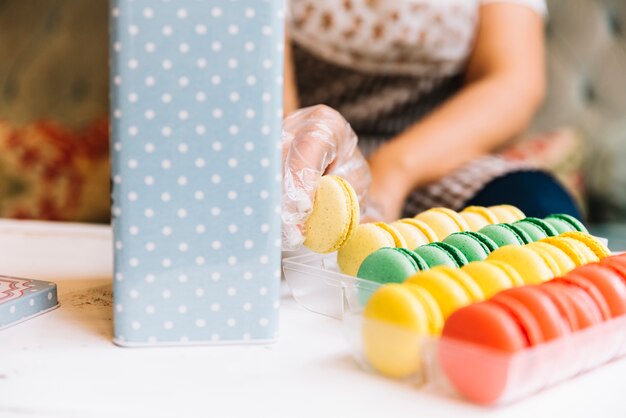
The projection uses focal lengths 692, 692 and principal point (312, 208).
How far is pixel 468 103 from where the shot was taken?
46.5 inches

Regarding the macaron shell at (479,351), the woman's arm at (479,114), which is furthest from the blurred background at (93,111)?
the macaron shell at (479,351)

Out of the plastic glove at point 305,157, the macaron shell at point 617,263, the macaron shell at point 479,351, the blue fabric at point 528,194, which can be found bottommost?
the blue fabric at point 528,194

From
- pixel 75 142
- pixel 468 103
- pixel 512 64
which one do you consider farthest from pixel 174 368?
pixel 75 142

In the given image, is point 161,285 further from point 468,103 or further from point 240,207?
point 468,103

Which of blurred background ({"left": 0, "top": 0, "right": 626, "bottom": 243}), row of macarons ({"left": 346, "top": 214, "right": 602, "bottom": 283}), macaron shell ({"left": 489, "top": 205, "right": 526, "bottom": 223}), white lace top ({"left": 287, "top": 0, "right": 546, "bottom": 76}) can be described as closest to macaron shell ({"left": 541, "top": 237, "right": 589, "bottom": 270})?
row of macarons ({"left": 346, "top": 214, "right": 602, "bottom": 283})

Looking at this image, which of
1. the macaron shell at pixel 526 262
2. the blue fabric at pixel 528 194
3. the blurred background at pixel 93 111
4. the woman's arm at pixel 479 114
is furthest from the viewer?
the blurred background at pixel 93 111

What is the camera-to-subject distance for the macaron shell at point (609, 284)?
18.2 inches

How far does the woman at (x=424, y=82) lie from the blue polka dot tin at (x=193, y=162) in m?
0.52

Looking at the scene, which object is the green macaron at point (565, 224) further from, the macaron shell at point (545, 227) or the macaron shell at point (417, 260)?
the macaron shell at point (417, 260)

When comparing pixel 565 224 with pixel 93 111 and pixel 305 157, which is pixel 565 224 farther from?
pixel 93 111

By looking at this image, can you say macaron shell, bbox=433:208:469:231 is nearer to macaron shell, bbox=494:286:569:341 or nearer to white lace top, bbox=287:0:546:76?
macaron shell, bbox=494:286:569:341

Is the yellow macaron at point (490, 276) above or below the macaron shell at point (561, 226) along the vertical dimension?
above

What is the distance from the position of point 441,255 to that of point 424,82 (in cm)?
82

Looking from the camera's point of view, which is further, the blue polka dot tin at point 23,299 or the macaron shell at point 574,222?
the macaron shell at point 574,222
